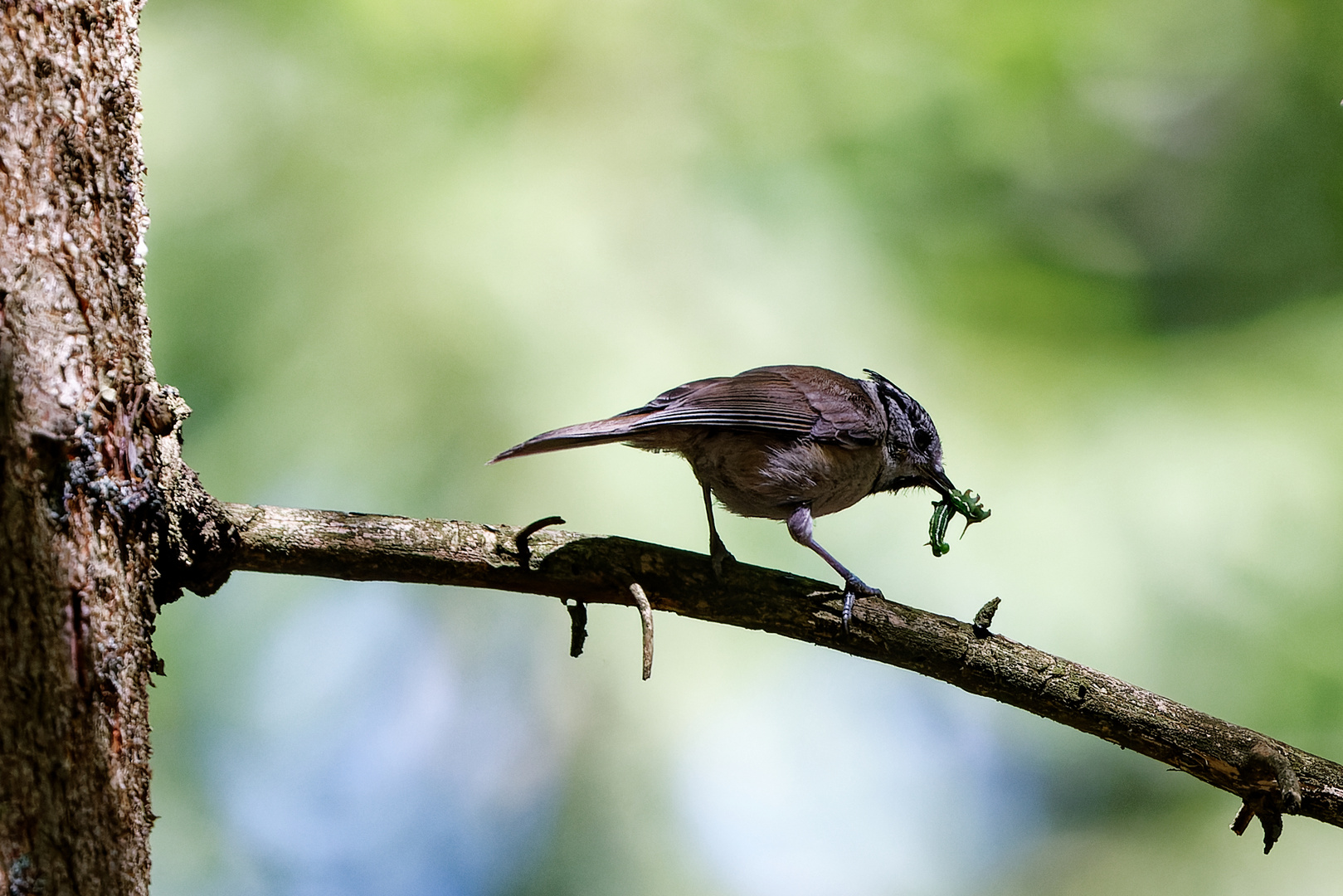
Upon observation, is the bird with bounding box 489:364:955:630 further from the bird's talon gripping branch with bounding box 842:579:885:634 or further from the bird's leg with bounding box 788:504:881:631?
the bird's talon gripping branch with bounding box 842:579:885:634

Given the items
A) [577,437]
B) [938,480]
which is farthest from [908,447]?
[577,437]

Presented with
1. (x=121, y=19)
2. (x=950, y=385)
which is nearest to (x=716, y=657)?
(x=950, y=385)

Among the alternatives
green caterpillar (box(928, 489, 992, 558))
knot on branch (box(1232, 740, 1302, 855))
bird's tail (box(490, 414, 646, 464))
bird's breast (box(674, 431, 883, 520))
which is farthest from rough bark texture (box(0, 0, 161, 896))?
green caterpillar (box(928, 489, 992, 558))

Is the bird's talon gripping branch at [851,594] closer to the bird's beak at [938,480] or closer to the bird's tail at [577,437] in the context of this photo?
the bird's tail at [577,437]

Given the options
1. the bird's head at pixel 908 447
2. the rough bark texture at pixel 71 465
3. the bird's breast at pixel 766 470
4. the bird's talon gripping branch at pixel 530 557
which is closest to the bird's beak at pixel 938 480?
the bird's head at pixel 908 447

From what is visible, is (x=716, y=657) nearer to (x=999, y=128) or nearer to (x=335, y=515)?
(x=335, y=515)

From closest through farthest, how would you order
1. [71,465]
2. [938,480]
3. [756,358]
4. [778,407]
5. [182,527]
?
[71,465], [182,527], [778,407], [938,480], [756,358]

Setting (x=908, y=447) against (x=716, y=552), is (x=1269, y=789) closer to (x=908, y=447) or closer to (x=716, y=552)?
(x=716, y=552)
